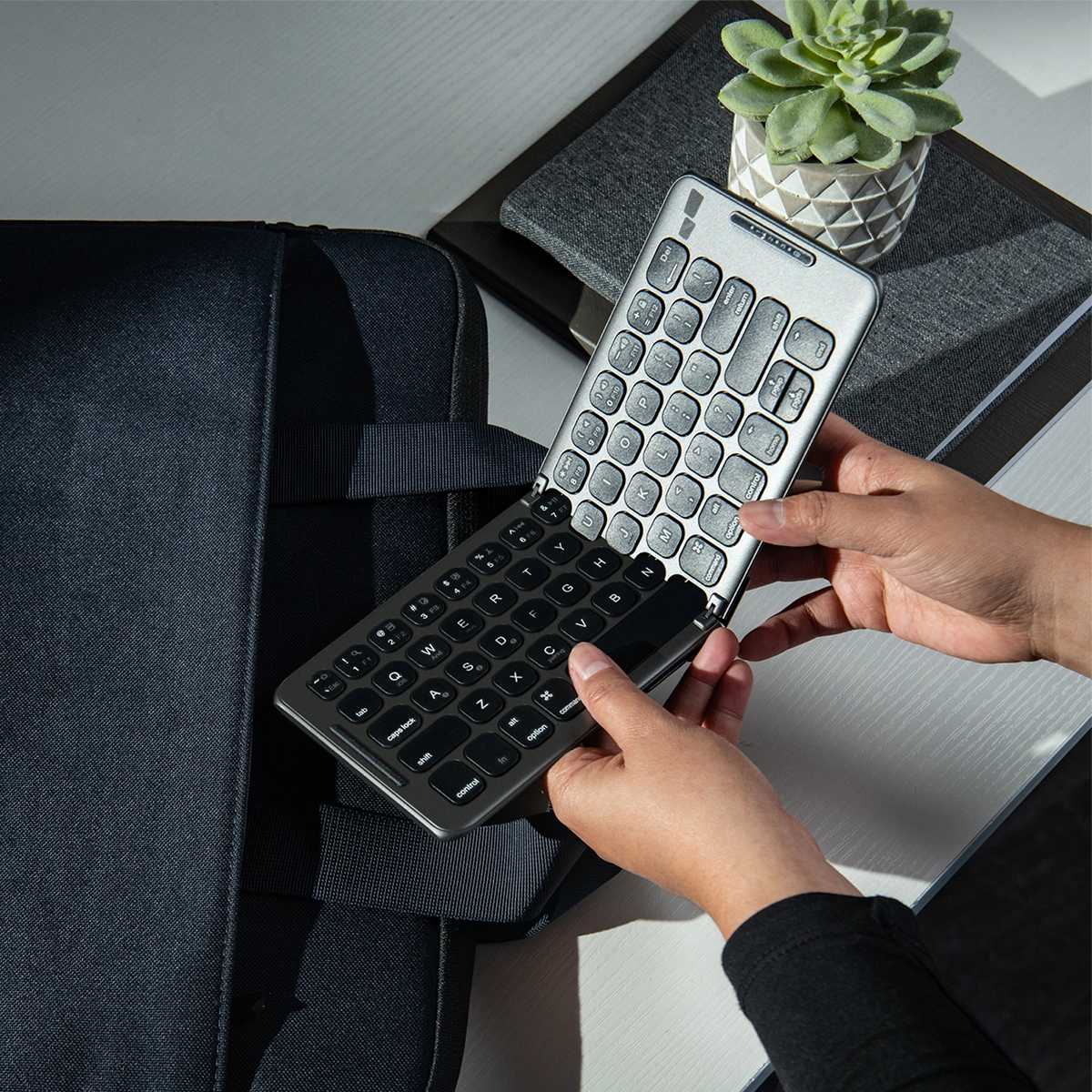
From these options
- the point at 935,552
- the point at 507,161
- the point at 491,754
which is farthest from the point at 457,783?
the point at 507,161

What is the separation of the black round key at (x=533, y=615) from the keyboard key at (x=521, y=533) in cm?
3

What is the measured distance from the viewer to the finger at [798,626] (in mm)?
527

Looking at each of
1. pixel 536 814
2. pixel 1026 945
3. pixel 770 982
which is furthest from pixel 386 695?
pixel 1026 945

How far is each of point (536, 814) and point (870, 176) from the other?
35 centimetres

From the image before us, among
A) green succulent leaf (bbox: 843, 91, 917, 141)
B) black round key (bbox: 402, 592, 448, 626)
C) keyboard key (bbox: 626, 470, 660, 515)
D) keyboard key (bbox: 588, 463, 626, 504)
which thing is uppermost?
green succulent leaf (bbox: 843, 91, 917, 141)

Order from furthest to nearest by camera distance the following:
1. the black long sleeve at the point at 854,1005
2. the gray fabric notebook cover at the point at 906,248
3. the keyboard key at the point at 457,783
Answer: the gray fabric notebook cover at the point at 906,248
the keyboard key at the point at 457,783
the black long sleeve at the point at 854,1005

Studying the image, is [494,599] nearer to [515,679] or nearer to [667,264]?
[515,679]

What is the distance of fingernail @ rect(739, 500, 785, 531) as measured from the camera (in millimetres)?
461

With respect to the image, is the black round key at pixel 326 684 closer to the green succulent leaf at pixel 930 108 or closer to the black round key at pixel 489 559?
the black round key at pixel 489 559

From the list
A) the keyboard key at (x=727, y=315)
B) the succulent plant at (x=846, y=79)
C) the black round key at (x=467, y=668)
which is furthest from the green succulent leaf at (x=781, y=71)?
the black round key at (x=467, y=668)

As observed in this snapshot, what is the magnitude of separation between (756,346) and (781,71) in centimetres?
14

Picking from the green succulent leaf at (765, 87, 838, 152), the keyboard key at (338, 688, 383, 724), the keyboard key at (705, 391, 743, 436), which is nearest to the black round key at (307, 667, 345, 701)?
the keyboard key at (338, 688, 383, 724)

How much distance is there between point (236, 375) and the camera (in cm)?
49

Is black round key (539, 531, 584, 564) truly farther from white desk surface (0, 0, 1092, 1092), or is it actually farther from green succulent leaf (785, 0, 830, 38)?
green succulent leaf (785, 0, 830, 38)
